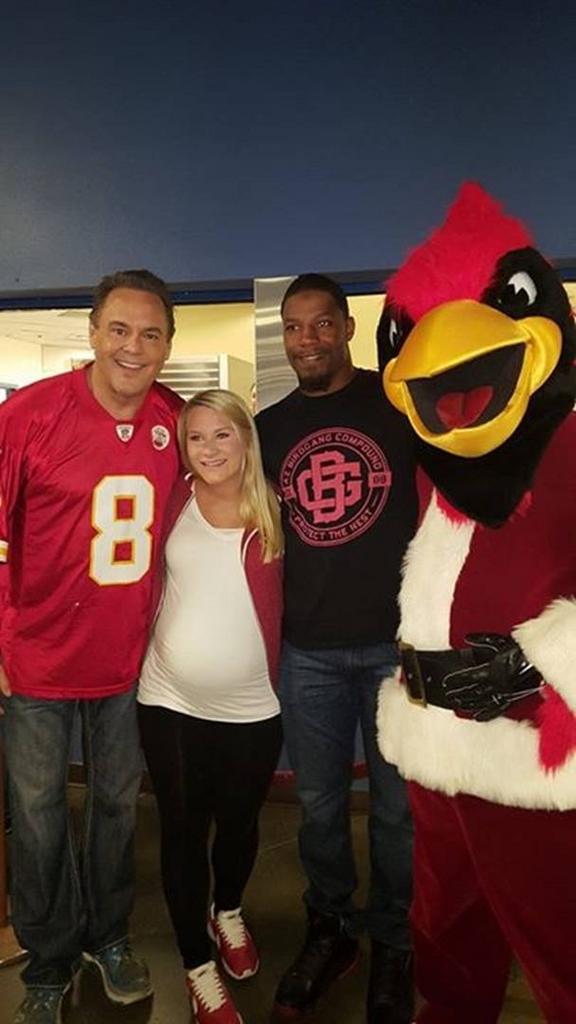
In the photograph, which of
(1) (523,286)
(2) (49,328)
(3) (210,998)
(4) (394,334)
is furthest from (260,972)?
(2) (49,328)

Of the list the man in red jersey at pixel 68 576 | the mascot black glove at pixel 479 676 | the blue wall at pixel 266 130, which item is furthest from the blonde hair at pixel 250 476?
the blue wall at pixel 266 130

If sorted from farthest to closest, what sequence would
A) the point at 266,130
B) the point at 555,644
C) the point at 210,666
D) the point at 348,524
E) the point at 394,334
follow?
1. the point at 266,130
2. the point at 348,524
3. the point at 210,666
4. the point at 394,334
5. the point at 555,644

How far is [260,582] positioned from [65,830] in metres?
0.71

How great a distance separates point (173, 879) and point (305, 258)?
1.72 meters


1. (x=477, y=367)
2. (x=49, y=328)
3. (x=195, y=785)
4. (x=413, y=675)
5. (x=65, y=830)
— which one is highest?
(x=49, y=328)

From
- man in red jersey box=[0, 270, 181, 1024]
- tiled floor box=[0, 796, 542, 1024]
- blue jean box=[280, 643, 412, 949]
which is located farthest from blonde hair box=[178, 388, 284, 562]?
tiled floor box=[0, 796, 542, 1024]

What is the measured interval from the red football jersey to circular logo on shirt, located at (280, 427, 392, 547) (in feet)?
1.14

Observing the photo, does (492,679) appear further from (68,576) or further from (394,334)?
(68,576)

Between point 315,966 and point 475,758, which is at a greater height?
point 475,758

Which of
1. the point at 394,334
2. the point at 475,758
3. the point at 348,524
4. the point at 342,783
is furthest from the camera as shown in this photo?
the point at 342,783

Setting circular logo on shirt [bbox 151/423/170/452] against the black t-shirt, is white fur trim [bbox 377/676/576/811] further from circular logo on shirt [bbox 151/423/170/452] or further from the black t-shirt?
circular logo on shirt [bbox 151/423/170/452]

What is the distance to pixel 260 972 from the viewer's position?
6.46 ft

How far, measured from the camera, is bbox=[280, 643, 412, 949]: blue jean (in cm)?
181

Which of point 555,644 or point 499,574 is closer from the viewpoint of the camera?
point 555,644
